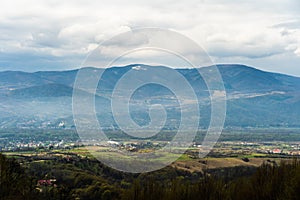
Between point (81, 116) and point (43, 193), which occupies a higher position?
point (81, 116)

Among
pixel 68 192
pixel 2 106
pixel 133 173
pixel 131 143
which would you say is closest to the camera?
pixel 68 192

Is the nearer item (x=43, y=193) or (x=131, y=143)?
(x=43, y=193)

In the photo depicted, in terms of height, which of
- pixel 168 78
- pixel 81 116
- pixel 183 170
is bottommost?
pixel 183 170

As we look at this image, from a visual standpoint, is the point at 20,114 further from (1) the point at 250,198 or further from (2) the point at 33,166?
(1) the point at 250,198

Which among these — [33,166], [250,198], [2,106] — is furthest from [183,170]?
[2,106]

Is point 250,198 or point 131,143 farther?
point 131,143

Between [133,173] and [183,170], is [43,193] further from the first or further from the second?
[183,170]

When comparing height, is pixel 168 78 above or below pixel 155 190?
above

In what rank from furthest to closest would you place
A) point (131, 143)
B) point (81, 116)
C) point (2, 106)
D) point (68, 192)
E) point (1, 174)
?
point (2, 106)
point (131, 143)
point (81, 116)
point (68, 192)
point (1, 174)

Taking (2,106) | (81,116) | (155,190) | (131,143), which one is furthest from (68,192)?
(2,106)
